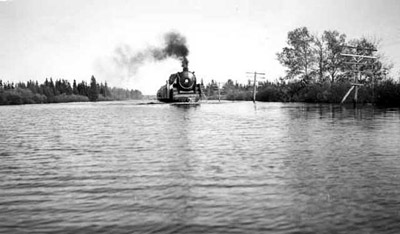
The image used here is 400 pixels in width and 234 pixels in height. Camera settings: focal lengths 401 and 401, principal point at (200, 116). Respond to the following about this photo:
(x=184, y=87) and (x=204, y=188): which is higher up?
(x=184, y=87)

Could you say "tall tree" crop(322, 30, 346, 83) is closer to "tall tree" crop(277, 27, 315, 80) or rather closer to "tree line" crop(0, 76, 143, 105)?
"tall tree" crop(277, 27, 315, 80)

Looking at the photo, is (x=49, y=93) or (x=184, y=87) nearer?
(x=184, y=87)

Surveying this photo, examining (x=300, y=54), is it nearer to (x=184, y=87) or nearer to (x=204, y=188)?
(x=184, y=87)

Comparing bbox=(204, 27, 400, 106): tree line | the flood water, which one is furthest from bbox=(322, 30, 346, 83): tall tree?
the flood water

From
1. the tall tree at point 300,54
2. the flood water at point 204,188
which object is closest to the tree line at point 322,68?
the tall tree at point 300,54

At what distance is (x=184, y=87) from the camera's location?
213 feet

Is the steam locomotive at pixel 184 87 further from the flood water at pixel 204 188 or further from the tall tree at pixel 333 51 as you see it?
the flood water at pixel 204 188

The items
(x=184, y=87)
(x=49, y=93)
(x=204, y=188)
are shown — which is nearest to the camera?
(x=204, y=188)

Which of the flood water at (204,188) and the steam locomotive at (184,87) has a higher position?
the steam locomotive at (184,87)

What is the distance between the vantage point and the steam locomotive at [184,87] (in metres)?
64.1

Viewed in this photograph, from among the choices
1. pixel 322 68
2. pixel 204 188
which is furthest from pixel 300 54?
pixel 204 188

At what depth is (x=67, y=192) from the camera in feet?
24.4

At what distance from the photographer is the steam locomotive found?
64.1 meters

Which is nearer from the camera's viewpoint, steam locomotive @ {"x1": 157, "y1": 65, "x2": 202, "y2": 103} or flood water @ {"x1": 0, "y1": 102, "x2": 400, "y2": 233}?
flood water @ {"x1": 0, "y1": 102, "x2": 400, "y2": 233}
